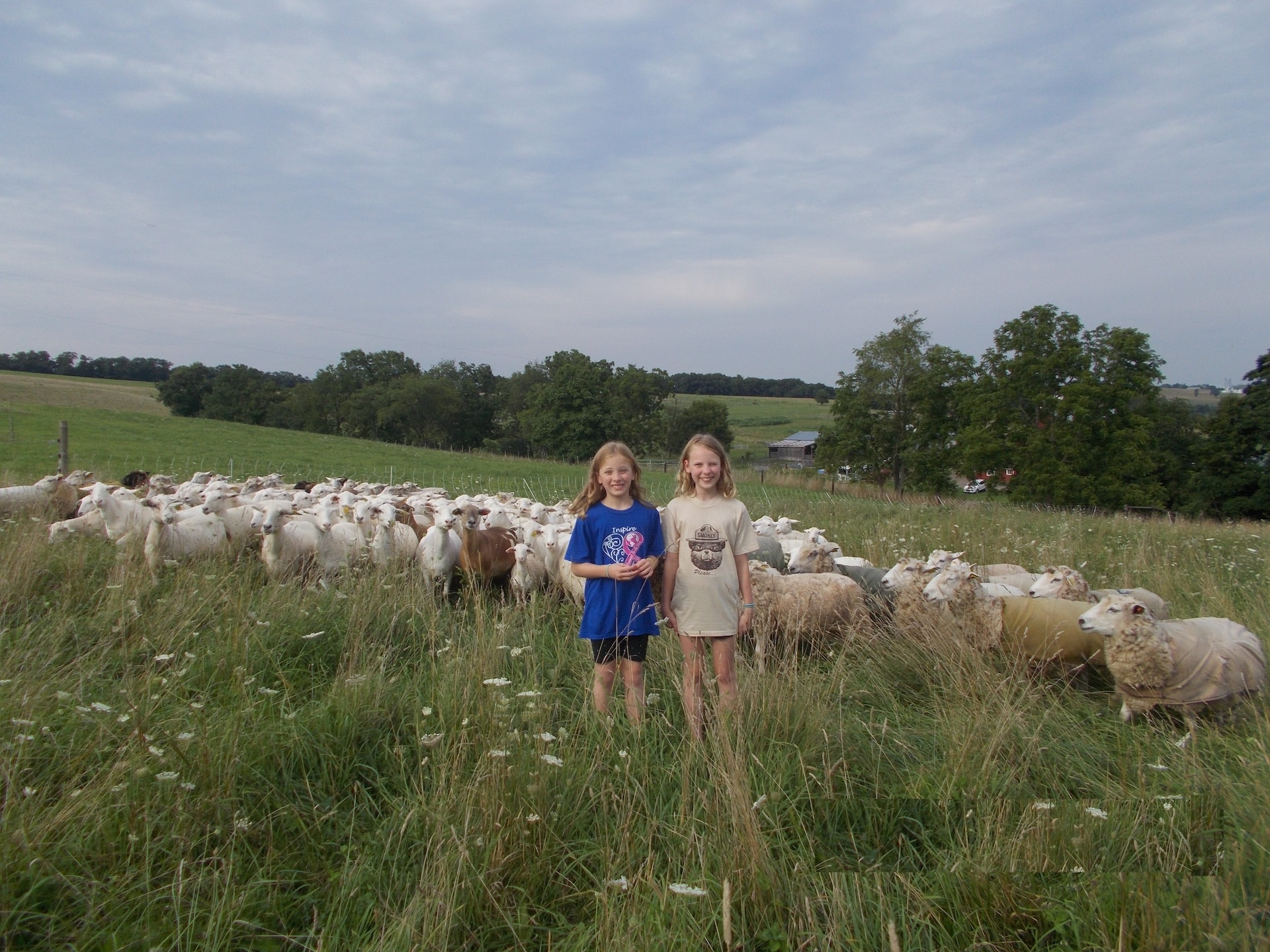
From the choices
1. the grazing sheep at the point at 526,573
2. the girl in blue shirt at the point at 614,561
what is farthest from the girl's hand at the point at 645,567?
the grazing sheep at the point at 526,573

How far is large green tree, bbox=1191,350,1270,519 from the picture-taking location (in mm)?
35031

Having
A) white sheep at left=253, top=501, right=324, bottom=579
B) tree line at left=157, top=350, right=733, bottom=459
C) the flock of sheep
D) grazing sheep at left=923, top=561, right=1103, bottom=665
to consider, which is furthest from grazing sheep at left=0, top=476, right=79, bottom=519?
tree line at left=157, top=350, right=733, bottom=459

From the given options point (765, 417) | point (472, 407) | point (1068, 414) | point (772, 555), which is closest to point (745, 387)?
point (765, 417)

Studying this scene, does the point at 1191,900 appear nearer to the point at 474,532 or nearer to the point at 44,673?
the point at 44,673

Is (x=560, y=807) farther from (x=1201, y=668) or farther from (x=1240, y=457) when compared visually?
(x=1240, y=457)

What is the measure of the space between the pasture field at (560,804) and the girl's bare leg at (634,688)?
0.11m

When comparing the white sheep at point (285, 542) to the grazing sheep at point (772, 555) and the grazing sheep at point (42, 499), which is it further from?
the grazing sheep at point (772, 555)

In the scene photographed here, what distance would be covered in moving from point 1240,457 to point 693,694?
4394 cm

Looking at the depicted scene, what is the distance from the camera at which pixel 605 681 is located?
435cm

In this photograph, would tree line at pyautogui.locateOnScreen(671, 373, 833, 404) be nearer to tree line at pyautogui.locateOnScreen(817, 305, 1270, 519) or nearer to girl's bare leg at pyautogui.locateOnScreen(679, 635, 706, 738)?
tree line at pyautogui.locateOnScreen(817, 305, 1270, 519)

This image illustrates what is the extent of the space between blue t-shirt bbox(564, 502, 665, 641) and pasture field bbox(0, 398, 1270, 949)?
49 cm

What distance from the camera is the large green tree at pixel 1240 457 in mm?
35031

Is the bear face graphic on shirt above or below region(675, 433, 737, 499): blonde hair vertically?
below

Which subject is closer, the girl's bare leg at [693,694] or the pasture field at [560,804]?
the pasture field at [560,804]
